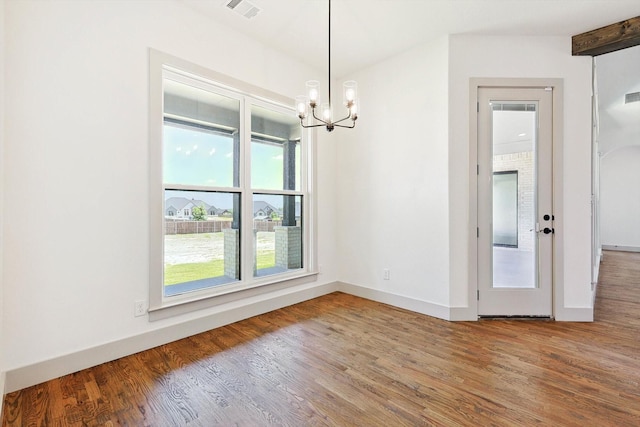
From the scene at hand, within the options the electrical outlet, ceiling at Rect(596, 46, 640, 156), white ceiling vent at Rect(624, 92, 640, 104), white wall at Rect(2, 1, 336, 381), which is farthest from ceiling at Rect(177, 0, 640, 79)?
white ceiling vent at Rect(624, 92, 640, 104)

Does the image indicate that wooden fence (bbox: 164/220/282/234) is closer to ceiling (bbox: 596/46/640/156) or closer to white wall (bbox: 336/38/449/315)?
white wall (bbox: 336/38/449/315)

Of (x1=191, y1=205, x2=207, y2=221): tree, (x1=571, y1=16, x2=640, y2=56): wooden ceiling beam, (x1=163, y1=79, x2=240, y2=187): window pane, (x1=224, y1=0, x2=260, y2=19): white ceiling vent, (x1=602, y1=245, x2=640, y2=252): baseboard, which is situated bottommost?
(x1=602, y1=245, x2=640, y2=252): baseboard

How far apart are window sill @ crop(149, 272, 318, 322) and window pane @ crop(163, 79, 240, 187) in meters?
1.16

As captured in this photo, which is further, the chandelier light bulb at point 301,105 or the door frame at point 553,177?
the door frame at point 553,177

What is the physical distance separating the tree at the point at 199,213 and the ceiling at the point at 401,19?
1.95 meters

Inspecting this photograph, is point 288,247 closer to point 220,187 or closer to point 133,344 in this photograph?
point 220,187

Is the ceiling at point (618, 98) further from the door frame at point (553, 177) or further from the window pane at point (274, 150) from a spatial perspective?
the window pane at point (274, 150)

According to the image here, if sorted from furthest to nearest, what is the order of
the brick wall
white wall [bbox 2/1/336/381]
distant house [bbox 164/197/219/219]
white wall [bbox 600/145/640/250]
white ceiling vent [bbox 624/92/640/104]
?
white wall [bbox 600/145/640/250] < white ceiling vent [bbox 624/92/640/104] < the brick wall < distant house [bbox 164/197/219/219] < white wall [bbox 2/1/336/381]

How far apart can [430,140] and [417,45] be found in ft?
3.85

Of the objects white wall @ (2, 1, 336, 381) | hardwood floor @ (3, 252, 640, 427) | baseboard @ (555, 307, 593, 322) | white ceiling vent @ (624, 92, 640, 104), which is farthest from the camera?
white ceiling vent @ (624, 92, 640, 104)

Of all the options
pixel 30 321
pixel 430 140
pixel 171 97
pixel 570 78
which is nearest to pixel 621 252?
pixel 570 78

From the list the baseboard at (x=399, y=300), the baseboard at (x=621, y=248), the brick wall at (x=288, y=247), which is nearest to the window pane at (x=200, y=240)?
the brick wall at (x=288, y=247)

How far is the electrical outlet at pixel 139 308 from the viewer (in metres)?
2.54

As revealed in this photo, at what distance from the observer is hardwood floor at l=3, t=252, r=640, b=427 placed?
5.80ft
